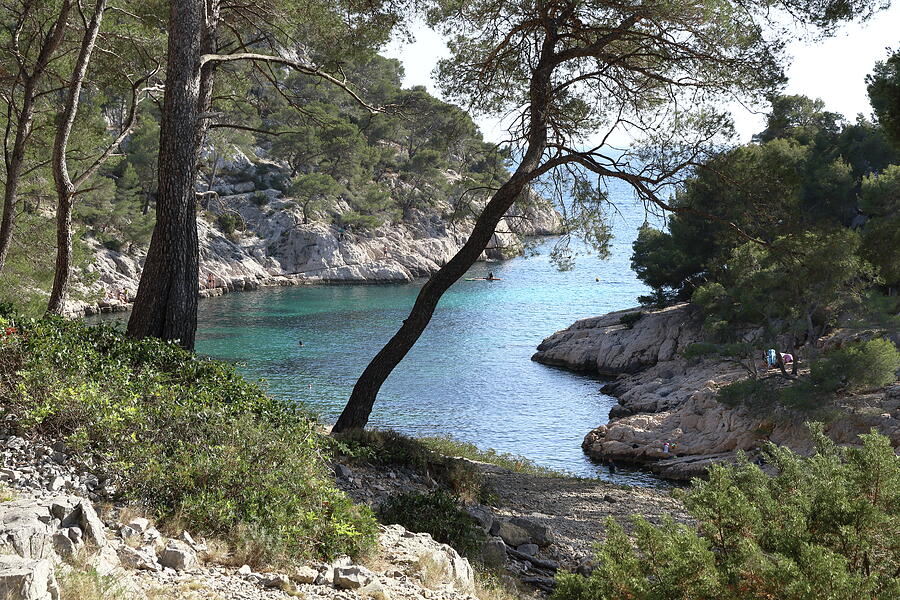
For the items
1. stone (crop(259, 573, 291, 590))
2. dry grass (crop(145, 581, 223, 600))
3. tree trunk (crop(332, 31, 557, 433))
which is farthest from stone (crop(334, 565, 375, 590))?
tree trunk (crop(332, 31, 557, 433))

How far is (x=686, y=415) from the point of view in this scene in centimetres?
2059

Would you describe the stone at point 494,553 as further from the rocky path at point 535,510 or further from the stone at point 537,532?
the stone at point 537,532

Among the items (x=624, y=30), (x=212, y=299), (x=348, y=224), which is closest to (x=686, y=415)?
(x=624, y=30)

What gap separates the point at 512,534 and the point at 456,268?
3.83 metres

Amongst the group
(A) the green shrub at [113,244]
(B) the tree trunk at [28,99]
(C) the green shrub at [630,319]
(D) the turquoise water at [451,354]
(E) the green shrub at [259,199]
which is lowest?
(D) the turquoise water at [451,354]

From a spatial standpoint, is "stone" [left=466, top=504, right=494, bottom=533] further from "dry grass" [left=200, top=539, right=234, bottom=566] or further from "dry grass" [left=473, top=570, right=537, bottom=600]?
"dry grass" [left=200, top=539, right=234, bottom=566]

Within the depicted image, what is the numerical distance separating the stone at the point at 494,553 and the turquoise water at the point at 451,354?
574 centimetres

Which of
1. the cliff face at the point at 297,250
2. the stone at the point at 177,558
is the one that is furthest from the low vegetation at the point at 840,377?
the cliff face at the point at 297,250

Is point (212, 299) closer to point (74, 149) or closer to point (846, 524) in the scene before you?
point (74, 149)

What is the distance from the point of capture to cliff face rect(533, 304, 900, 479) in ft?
55.9

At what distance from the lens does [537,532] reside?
7172 millimetres

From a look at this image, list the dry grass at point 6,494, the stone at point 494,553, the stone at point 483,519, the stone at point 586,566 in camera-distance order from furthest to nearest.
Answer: the stone at point 483,519 < the stone at point 586,566 < the stone at point 494,553 < the dry grass at point 6,494

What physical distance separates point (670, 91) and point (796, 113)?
26.2m

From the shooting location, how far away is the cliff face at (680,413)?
17031 millimetres
